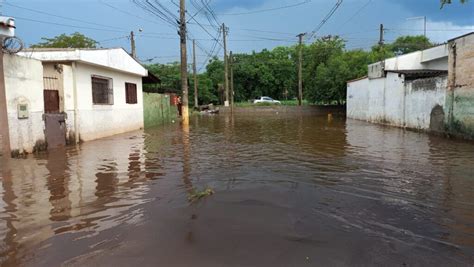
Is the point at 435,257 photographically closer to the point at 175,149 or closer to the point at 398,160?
the point at 398,160

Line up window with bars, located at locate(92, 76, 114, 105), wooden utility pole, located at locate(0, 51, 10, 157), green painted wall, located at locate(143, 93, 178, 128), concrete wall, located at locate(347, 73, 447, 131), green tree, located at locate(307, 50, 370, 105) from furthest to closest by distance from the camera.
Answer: green tree, located at locate(307, 50, 370, 105)
green painted wall, located at locate(143, 93, 178, 128)
concrete wall, located at locate(347, 73, 447, 131)
window with bars, located at locate(92, 76, 114, 105)
wooden utility pole, located at locate(0, 51, 10, 157)

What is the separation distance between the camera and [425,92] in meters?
17.4

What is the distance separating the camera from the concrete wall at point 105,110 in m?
14.6

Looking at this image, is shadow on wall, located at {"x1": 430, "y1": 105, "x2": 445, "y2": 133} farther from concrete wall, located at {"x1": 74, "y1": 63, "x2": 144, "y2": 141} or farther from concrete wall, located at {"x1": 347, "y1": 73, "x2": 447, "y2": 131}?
concrete wall, located at {"x1": 74, "y1": 63, "x2": 144, "y2": 141}

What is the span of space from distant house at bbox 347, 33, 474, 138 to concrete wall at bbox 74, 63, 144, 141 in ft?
47.2

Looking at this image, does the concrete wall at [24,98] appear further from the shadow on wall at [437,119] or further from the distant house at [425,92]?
the shadow on wall at [437,119]

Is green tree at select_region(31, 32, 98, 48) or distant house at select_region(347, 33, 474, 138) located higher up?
green tree at select_region(31, 32, 98, 48)

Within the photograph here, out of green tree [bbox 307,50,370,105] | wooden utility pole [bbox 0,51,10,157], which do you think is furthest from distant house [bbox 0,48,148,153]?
green tree [bbox 307,50,370,105]

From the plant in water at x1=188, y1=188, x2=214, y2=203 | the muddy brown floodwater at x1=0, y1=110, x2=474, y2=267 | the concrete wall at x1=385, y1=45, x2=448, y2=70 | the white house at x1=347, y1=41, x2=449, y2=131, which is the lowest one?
the muddy brown floodwater at x1=0, y1=110, x2=474, y2=267

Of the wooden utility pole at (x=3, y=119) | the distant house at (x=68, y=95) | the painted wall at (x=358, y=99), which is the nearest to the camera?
the wooden utility pole at (x=3, y=119)

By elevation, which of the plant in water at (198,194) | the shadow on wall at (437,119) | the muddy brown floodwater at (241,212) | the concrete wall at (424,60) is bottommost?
the muddy brown floodwater at (241,212)

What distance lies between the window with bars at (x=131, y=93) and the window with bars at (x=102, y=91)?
2.11 m

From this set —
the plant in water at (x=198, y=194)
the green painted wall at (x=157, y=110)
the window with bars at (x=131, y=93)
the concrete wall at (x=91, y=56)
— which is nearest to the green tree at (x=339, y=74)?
the green painted wall at (x=157, y=110)

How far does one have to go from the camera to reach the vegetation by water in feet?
128
